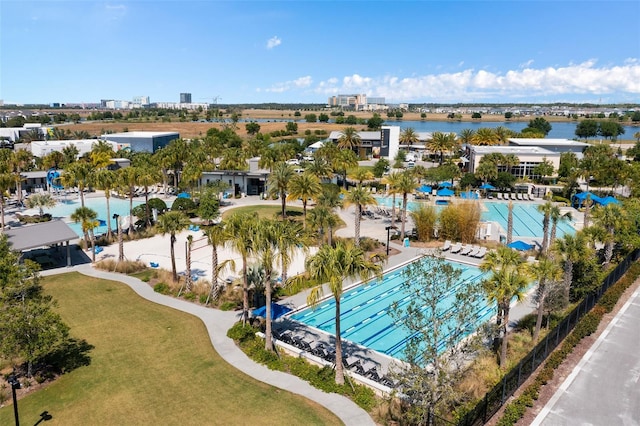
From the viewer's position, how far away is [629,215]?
35.7 meters

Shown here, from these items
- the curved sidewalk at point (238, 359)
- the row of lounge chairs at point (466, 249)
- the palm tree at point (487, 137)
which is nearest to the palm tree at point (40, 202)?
the curved sidewalk at point (238, 359)

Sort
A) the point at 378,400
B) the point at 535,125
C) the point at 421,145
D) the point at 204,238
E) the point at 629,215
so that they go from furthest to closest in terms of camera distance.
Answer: the point at 535,125 → the point at 421,145 → the point at 204,238 → the point at 629,215 → the point at 378,400

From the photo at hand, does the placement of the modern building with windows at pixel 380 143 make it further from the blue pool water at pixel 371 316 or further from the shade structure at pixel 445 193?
the blue pool water at pixel 371 316

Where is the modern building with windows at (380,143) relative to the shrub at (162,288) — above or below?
above

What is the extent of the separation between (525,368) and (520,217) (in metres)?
35.5

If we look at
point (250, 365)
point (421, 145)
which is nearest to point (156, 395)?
point (250, 365)

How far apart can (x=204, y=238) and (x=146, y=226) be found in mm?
7229

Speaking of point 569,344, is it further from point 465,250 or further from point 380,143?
point 380,143

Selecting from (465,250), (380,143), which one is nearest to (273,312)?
(465,250)

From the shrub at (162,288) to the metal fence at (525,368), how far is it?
20.8 metres

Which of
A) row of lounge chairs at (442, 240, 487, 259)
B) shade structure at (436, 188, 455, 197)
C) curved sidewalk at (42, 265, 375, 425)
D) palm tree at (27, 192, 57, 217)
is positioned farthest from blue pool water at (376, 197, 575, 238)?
palm tree at (27, 192, 57, 217)

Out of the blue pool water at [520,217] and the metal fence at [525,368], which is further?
the blue pool water at [520,217]

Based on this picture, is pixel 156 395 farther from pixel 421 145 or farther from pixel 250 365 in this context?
pixel 421 145

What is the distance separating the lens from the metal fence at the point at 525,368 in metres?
16.2
